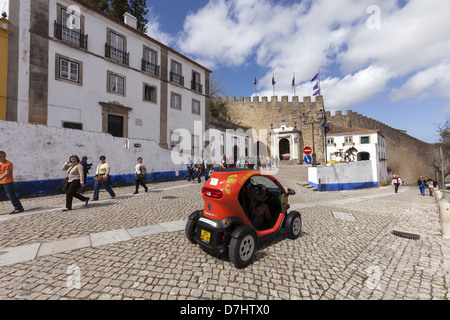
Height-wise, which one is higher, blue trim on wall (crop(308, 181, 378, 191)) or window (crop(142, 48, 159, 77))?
window (crop(142, 48, 159, 77))

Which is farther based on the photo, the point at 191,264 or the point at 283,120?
the point at 283,120

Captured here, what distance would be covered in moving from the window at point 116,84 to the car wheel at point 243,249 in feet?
51.6

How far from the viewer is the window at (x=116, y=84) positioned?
14.8 meters

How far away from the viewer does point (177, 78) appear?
768 inches

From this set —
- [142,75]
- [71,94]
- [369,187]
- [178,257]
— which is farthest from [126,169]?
[369,187]

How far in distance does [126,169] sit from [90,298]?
10.6 metres

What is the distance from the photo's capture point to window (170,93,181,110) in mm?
19041

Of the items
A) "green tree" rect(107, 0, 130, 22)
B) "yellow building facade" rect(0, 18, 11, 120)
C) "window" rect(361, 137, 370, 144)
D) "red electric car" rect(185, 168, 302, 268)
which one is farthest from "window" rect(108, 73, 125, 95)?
"window" rect(361, 137, 370, 144)

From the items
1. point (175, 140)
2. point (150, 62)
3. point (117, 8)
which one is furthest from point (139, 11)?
point (175, 140)

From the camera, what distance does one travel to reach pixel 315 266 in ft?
10.4

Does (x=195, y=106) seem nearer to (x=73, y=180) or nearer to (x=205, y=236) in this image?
(x=73, y=180)

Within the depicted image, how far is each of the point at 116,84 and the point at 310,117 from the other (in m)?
34.0

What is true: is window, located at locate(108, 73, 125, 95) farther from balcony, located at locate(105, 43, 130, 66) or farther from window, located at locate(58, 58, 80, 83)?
window, located at locate(58, 58, 80, 83)

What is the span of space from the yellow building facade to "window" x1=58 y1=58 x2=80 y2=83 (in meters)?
2.25
